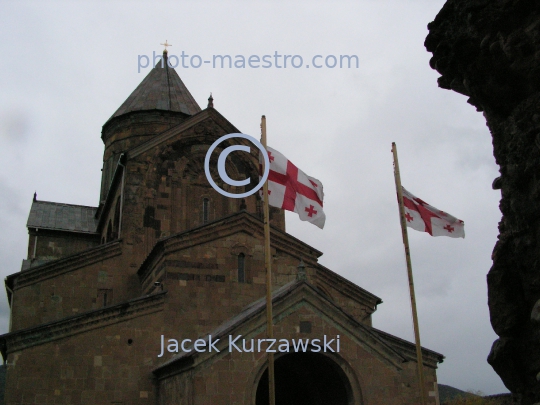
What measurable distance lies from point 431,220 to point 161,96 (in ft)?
60.3

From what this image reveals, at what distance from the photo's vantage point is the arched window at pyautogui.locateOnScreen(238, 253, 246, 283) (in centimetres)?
1684

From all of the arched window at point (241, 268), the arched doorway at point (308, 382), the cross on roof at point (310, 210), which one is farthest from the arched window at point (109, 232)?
the cross on roof at point (310, 210)

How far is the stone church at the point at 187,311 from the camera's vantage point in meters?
13.5

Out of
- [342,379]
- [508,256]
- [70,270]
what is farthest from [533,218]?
[70,270]

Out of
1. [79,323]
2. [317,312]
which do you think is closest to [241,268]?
[317,312]

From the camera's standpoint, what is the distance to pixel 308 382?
51.2 feet

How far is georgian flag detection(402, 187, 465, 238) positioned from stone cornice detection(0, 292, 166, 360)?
7.04 meters

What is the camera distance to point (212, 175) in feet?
70.0

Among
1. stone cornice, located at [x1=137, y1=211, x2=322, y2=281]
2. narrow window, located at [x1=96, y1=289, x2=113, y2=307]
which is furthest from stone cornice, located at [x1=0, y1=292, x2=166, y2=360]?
narrow window, located at [x1=96, y1=289, x2=113, y2=307]

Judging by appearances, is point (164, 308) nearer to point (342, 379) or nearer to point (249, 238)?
point (249, 238)

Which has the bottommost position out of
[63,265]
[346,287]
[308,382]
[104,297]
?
[308,382]

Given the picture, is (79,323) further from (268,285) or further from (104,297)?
(268,285)

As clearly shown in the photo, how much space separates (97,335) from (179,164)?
24.9 feet

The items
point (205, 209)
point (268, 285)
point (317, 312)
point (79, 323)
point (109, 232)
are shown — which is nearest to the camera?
point (268, 285)
